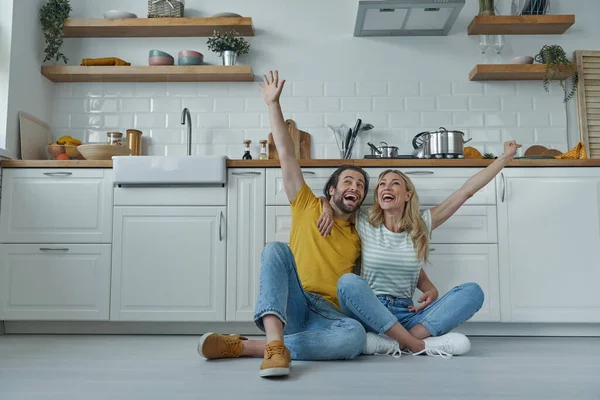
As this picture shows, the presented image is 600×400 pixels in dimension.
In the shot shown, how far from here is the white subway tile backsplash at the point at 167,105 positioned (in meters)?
3.79

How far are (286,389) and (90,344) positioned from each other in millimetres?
1373

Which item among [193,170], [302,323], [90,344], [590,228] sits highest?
[193,170]

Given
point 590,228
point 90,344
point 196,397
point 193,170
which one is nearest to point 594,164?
point 590,228

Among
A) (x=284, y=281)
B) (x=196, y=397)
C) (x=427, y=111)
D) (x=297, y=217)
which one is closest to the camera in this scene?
(x=196, y=397)

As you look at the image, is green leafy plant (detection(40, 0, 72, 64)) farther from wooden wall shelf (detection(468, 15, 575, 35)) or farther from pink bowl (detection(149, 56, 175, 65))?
wooden wall shelf (detection(468, 15, 575, 35))

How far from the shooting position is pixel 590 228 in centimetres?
300

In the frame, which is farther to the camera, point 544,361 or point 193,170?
point 193,170

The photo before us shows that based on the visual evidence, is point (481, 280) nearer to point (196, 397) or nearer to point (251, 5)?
point (196, 397)

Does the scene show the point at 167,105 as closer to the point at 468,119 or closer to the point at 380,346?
the point at 468,119

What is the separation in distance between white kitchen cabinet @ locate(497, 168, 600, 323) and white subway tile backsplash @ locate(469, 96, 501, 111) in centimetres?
81

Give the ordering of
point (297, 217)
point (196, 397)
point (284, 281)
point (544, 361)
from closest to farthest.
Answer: point (196, 397)
point (284, 281)
point (544, 361)
point (297, 217)

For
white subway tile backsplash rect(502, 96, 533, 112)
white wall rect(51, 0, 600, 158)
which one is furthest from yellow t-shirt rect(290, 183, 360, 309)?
white subway tile backsplash rect(502, 96, 533, 112)

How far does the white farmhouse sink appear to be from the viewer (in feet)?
9.80

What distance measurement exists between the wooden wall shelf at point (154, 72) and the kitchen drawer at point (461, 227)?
3.59ft
